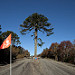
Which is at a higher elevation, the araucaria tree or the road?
the araucaria tree

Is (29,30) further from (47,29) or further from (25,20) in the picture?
(47,29)

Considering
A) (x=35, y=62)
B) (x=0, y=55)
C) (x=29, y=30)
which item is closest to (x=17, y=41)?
(x=0, y=55)

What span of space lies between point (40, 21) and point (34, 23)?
1183 millimetres

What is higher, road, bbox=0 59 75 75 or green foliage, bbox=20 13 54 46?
green foliage, bbox=20 13 54 46

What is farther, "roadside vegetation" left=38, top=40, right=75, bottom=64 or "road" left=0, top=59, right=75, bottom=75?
"roadside vegetation" left=38, top=40, right=75, bottom=64

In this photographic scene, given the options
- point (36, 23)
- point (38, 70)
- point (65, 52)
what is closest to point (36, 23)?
point (36, 23)

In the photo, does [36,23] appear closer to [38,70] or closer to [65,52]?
[38,70]

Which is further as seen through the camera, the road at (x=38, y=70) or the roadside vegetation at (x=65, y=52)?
the roadside vegetation at (x=65, y=52)

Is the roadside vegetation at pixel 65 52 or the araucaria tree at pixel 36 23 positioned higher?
the araucaria tree at pixel 36 23

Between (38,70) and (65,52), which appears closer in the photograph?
(38,70)

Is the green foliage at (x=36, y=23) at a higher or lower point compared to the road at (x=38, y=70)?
higher

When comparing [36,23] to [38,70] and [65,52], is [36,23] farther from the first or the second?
[65,52]

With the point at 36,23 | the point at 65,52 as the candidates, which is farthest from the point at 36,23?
the point at 65,52

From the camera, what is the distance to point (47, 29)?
18.8m
